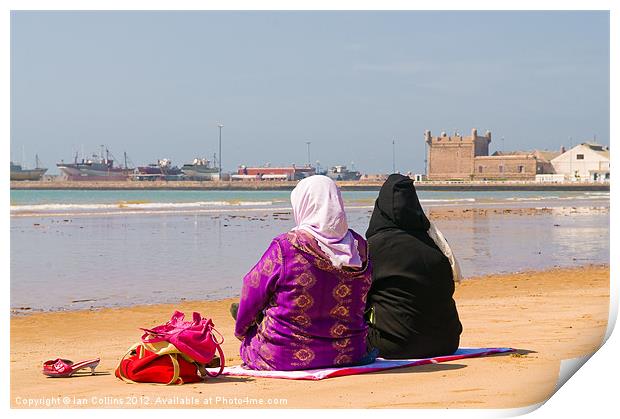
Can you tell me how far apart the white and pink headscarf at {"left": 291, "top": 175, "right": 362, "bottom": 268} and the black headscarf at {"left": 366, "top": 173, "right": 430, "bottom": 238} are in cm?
39

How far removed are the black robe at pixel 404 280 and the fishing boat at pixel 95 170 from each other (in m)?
75.1

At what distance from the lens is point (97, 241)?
49.4 ft

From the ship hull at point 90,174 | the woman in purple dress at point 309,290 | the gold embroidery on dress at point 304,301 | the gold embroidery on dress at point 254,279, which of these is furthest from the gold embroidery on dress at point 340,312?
the ship hull at point 90,174

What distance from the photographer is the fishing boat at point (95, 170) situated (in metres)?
79.5

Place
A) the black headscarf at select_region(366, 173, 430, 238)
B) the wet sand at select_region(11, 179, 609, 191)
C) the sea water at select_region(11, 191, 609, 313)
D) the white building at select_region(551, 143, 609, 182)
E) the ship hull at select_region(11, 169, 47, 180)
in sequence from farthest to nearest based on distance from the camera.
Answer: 1. the white building at select_region(551, 143, 609, 182)
2. the wet sand at select_region(11, 179, 609, 191)
3. the ship hull at select_region(11, 169, 47, 180)
4. the sea water at select_region(11, 191, 609, 313)
5. the black headscarf at select_region(366, 173, 430, 238)

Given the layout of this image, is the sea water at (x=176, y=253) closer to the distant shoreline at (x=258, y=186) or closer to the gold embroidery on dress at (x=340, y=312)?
the gold embroidery on dress at (x=340, y=312)

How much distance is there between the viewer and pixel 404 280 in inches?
183

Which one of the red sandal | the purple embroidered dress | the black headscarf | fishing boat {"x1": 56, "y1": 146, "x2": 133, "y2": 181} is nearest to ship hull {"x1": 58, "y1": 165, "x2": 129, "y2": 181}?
fishing boat {"x1": 56, "y1": 146, "x2": 133, "y2": 181}

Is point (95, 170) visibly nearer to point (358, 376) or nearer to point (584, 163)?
point (584, 163)

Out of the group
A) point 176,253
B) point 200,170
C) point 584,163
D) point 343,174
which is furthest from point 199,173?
point 176,253

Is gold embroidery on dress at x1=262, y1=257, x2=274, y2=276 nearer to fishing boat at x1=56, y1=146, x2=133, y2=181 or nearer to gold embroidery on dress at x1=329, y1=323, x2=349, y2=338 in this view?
gold embroidery on dress at x1=329, y1=323, x2=349, y2=338

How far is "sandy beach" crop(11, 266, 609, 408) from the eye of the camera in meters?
3.98
